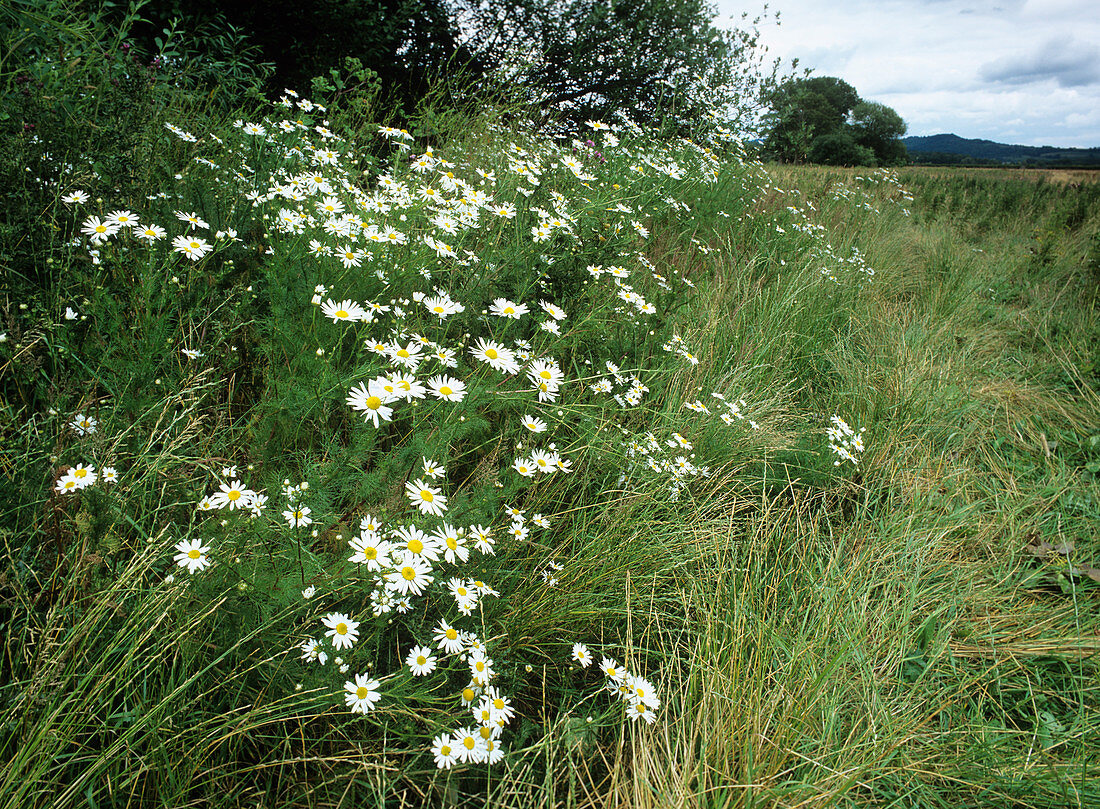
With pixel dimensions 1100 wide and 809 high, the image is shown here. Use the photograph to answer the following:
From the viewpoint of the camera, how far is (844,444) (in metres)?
2.33

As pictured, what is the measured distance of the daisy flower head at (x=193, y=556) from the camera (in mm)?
1126

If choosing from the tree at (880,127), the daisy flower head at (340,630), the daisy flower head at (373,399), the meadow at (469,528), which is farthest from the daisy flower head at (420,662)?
the tree at (880,127)

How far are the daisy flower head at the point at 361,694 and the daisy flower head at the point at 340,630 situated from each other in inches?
2.8

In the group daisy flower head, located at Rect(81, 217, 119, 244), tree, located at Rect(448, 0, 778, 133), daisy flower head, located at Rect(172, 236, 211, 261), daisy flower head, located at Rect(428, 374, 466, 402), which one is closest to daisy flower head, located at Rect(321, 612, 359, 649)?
daisy flower head, located at Rect(428, 374, 466, 402)

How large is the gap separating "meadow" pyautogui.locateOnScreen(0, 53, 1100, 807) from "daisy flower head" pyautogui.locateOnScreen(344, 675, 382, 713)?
0.01 metres

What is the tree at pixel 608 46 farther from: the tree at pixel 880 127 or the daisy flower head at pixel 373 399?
the tree at pixel 880 127

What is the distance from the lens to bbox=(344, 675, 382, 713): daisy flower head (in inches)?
41.9

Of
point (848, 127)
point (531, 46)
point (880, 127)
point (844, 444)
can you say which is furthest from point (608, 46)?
point (880, 127)

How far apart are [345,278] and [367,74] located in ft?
8.26

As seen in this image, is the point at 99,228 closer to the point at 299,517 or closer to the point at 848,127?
the point at 299,517

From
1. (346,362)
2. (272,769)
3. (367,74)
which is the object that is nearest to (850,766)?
(272,769)

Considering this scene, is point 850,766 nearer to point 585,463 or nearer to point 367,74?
point 585,463

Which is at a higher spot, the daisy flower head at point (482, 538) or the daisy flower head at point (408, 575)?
the daisy flower head at point (408, 575)

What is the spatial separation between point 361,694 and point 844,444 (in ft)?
6.57
